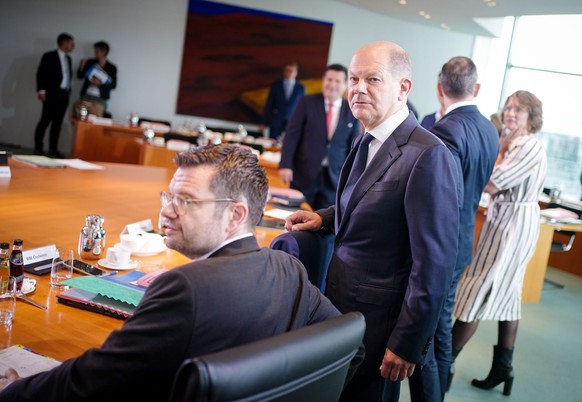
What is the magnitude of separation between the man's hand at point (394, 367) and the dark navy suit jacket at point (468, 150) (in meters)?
1.15

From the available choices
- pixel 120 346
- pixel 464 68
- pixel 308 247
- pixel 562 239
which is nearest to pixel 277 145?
pixel 562 239

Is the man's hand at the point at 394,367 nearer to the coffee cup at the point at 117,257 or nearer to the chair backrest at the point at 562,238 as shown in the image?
the coffee cup at the point at 117,257

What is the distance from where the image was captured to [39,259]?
2328 mm

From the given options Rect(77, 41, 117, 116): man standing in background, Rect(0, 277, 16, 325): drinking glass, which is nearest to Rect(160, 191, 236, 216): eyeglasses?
Rect(0, 277, 16, 325): drinking glass

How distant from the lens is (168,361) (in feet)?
4.22

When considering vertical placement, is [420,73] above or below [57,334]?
above

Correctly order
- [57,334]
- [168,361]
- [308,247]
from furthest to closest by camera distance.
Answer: [308,247]
[57,334]
[168,361]

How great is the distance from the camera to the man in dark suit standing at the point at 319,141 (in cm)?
511

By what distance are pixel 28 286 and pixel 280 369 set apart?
1.24 m

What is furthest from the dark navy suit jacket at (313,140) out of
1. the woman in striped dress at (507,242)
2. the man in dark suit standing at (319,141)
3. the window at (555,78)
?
the window at (555,78)

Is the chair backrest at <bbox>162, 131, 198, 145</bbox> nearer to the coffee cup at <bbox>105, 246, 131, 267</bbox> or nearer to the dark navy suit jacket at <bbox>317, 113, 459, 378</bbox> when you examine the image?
the coffee cup at <bbox>105, 246, 131, 267</bbox>

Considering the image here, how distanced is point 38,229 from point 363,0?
9.07 meters

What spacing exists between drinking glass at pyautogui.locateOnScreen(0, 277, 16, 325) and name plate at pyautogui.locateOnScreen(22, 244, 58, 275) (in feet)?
0.93

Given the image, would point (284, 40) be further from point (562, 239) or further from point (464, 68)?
point (464, 68)
